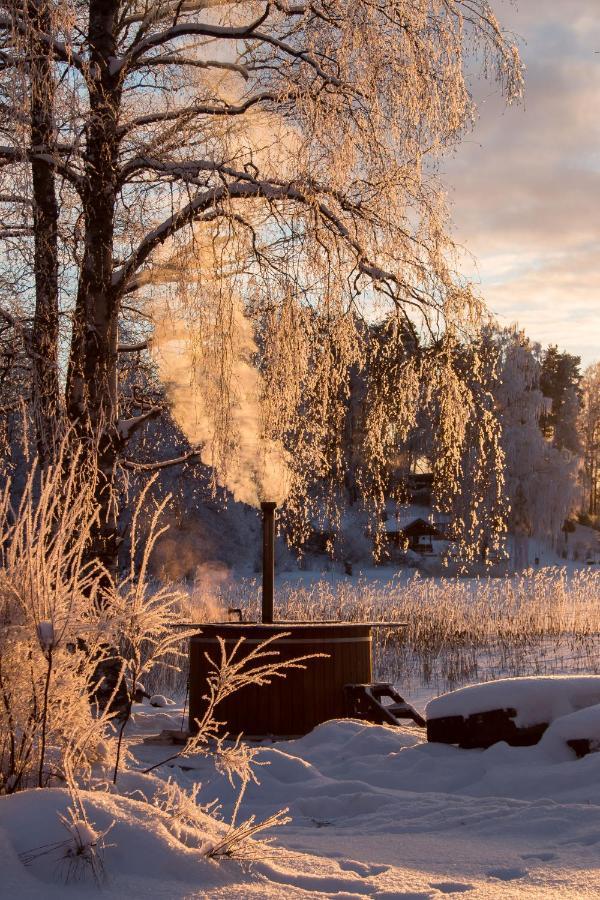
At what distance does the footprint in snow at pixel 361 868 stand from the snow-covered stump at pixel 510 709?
10.2ft

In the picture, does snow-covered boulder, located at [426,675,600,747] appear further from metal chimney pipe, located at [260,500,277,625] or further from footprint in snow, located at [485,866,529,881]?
footprint in snow, located at [485,866,529,881]

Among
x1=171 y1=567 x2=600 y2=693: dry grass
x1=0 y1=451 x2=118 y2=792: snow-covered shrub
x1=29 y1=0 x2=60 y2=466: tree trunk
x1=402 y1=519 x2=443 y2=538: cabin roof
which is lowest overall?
x1=171 y1=567 x2=600 y2=693: dry grass

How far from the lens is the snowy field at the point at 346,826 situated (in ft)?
11.1

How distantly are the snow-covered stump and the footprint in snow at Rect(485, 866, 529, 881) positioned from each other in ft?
9.36

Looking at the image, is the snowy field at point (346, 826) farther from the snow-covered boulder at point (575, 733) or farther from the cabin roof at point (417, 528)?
the cabin roof at point (417, 528)

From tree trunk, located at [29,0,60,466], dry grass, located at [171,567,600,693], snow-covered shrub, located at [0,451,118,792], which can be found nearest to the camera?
snow-covered shrub, located at [0,451,118,792]

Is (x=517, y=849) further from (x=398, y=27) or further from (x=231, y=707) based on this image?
(x=398, y=27)

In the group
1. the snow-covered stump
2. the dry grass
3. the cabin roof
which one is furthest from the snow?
the cabin roof

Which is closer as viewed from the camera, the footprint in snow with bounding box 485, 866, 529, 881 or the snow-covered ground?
the snow-covered ground

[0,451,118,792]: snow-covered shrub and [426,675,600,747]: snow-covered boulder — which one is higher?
[0,451,118,792]: snow-covered shrub

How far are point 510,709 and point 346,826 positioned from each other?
7.14ft

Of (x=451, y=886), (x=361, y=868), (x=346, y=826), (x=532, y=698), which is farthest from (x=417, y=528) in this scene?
(x=451, y=886)

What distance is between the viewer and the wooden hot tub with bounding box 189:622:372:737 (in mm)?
8750

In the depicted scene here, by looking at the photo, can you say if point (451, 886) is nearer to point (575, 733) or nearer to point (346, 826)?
point (346, 826)
